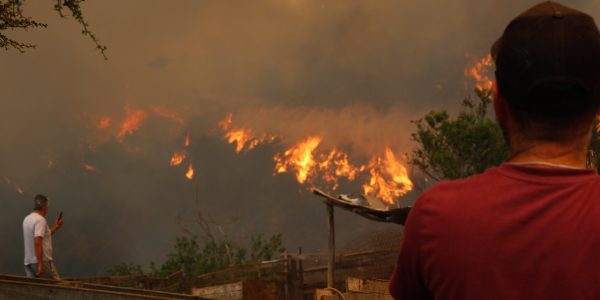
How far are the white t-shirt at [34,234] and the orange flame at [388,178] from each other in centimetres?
10944

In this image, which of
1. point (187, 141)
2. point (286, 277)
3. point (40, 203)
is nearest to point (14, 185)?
point (187, 141)

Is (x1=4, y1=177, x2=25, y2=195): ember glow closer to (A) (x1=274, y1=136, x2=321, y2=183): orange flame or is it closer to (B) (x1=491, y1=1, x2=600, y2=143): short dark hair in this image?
(A) (x1=274, y1=136, x2=321, y2=183): orange flame

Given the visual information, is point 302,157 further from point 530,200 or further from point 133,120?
point 530,200

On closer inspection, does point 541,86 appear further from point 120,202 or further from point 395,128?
point 120,202

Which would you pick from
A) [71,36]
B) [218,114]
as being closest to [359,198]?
[71,36]

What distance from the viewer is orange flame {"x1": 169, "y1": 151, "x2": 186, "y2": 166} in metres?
193

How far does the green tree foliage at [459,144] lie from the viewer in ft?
148

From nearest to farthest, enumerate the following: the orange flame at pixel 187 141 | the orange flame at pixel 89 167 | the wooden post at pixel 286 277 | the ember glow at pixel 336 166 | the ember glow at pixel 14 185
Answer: the wooden post at pixel 286 277, the ember glow at pixel 336 166, the ember glow at pixel 14 185, the orange flame at pixel 89 167, the orange flame at pixel 187 141

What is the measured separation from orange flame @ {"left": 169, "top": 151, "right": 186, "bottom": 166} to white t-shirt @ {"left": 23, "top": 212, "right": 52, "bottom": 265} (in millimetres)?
181224

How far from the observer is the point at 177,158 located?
19625 centimetres


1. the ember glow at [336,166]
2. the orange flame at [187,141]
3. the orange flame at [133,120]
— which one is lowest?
the ember glow at [336,166]

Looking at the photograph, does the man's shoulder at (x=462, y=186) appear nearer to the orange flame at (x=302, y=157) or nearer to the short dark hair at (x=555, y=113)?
the short dark hair at (x=555, y=113)

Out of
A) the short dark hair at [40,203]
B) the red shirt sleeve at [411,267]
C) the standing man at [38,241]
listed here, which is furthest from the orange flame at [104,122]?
the red shirt sleeve at [411,267]

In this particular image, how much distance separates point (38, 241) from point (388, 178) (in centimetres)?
15579
